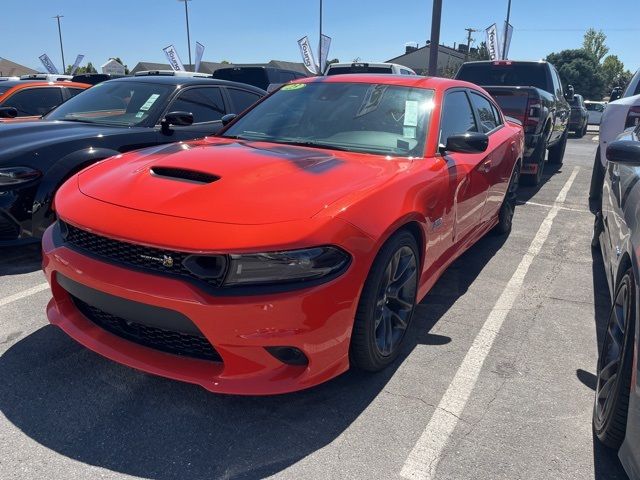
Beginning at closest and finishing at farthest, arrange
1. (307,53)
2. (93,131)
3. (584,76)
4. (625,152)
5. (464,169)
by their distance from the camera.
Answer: (625,152), (464,169), (93,131), (307,53), (584,76)

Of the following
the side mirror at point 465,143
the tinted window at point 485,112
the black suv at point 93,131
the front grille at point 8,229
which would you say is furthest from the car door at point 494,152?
the front grille at point 8,229

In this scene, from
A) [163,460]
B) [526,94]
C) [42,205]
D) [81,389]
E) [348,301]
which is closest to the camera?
[163,460]

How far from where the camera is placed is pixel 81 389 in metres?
2.58

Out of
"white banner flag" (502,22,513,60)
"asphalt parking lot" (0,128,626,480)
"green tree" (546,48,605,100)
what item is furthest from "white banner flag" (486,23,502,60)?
"green tree" (546,48,605,100)

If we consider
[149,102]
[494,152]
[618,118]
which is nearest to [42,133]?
[149,102]

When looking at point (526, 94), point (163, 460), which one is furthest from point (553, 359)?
point (526, 94)

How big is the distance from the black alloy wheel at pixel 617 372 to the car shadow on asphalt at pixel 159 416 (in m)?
1.01

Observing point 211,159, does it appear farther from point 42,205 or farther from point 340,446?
point 42,205

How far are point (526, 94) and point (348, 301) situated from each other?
6088 millimetres

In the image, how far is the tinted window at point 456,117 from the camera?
3.57m

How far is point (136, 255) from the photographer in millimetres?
2277

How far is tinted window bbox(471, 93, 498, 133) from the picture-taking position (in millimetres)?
4527

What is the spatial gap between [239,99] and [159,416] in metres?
4.41

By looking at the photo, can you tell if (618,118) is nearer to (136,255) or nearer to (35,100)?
(136,255)
